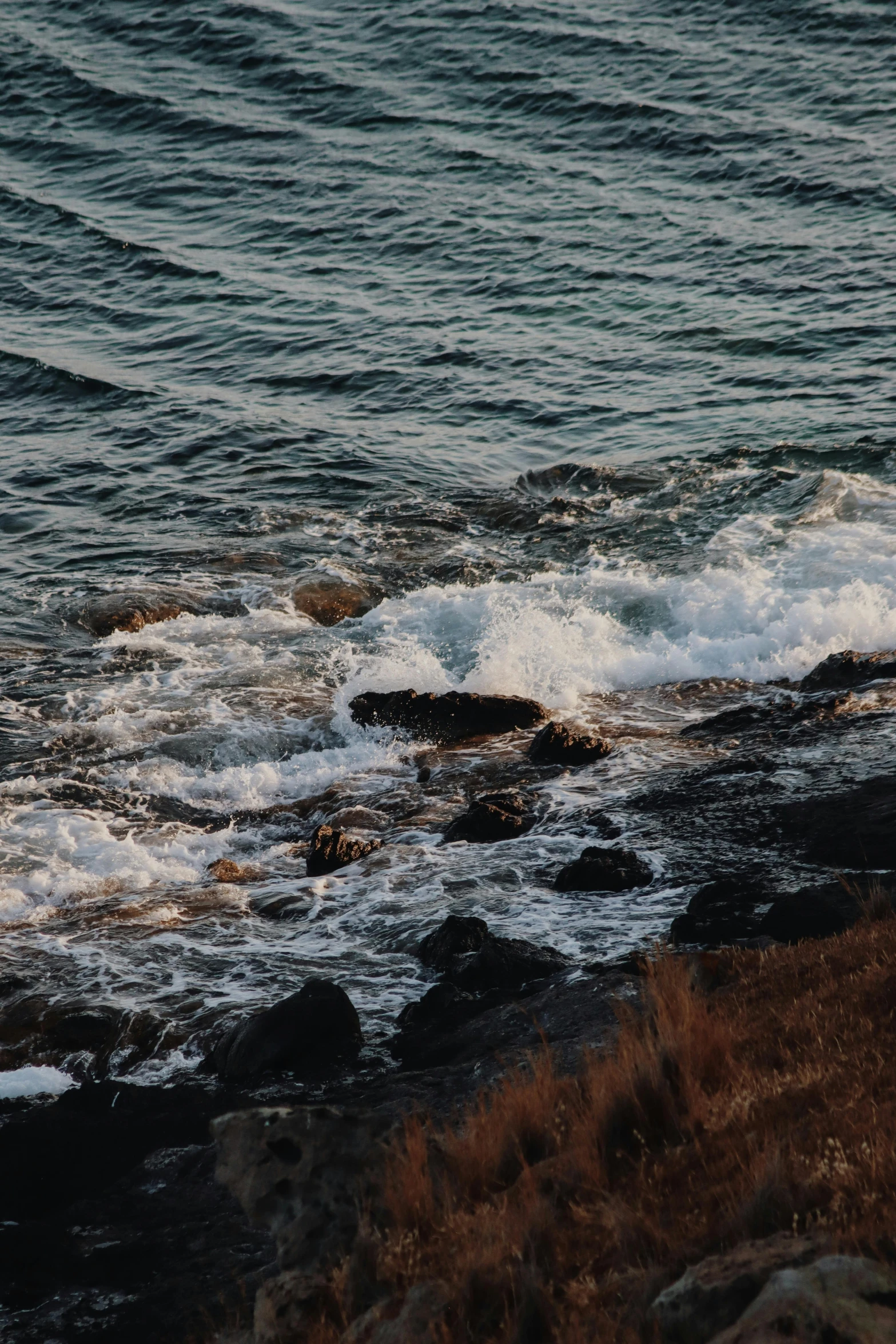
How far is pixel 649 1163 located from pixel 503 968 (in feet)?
11.2

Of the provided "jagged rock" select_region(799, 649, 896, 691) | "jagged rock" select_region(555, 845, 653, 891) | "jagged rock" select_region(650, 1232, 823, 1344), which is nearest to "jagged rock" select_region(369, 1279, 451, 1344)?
"jagged rock" select_region(650, 1232, 823, 1344)

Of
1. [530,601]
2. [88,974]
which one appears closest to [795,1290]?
[88,974]

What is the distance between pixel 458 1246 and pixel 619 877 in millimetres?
5222

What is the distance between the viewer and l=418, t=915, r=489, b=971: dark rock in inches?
336

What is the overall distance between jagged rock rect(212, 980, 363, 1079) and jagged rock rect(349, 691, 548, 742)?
6106mm

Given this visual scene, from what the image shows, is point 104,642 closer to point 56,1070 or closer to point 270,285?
point 56,1070

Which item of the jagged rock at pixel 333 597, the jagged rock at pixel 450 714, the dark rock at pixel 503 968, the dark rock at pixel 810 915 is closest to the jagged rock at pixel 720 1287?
the dark rock at pixel 810 915

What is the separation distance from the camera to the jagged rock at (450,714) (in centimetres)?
1359

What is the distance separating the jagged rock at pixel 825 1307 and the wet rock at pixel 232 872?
7701 mm

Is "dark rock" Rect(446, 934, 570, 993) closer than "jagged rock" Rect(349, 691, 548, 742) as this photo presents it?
Yes

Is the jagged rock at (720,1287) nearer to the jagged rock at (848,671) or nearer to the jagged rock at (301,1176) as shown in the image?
the jagged rock at (301,1176)

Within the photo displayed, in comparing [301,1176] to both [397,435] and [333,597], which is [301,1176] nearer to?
[333,597]

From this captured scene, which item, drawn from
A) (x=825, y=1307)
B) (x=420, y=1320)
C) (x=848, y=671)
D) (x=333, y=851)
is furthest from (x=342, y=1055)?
(x=848, y=671)

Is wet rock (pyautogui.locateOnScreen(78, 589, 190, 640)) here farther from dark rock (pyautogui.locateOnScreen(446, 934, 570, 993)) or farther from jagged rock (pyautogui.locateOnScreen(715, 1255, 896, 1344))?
jagged rock (pyautogui.locateOnScreen(715, 1255, 896, 1344))
